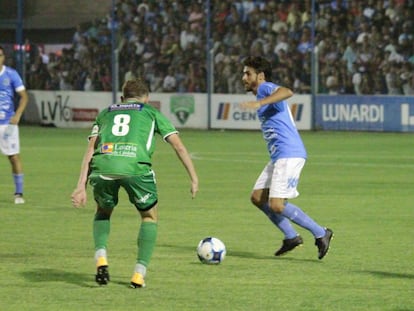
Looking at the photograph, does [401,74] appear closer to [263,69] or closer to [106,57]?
[106,57]

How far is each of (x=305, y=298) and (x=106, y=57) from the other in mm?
30186

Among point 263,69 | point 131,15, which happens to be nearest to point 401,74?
point 131,15

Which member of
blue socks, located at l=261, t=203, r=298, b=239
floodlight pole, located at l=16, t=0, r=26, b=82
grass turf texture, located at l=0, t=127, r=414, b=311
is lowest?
grass turf texture, located at l=0, t=127, r=414, b=311

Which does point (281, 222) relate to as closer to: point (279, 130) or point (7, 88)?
point (279, 130)

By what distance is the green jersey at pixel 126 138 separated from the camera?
32.9ft

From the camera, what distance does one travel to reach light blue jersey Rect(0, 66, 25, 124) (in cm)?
1791

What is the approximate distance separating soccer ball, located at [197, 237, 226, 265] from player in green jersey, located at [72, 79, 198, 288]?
4.77ft

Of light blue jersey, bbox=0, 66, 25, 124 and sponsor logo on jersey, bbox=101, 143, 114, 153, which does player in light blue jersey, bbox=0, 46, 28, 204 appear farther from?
sponsor logo on jersey, bbox=101, 143, 114, 153

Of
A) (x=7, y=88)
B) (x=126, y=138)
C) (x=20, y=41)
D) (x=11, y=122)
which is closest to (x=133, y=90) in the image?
(x=126, y=138)

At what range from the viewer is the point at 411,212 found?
1619 centimetres

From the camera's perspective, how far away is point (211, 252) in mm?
11500

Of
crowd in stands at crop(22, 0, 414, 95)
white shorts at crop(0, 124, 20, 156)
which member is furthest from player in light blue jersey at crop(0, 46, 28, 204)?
crowd in stands at crop(22, 0, 414, 95)

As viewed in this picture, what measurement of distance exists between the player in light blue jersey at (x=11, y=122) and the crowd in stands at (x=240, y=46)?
1733 centimetres

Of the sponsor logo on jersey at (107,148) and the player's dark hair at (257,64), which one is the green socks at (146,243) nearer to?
the sponsor logo on jersey at (107,148)
